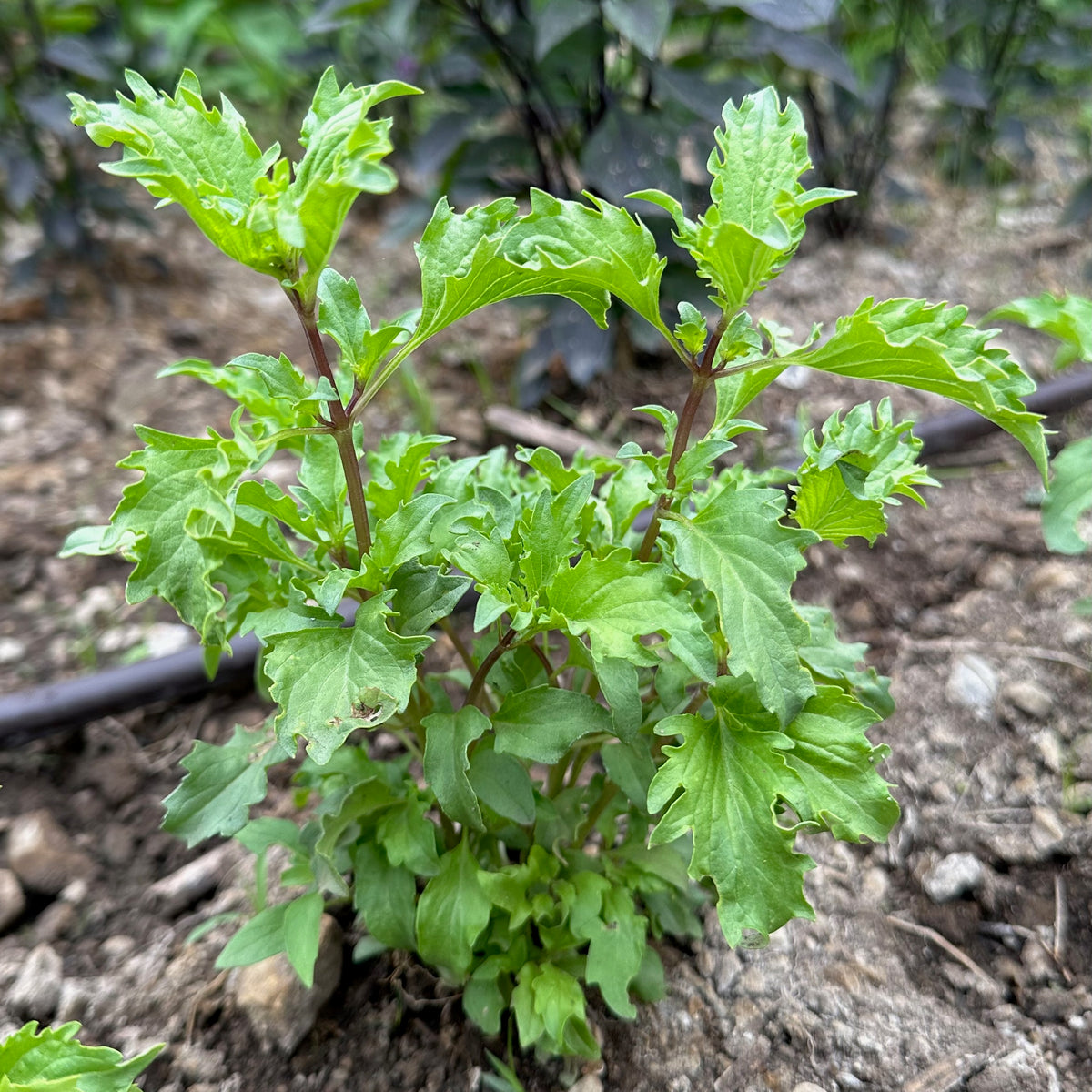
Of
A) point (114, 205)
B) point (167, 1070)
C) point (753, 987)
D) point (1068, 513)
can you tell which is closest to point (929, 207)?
point (1068, 513)

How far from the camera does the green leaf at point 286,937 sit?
1139mm

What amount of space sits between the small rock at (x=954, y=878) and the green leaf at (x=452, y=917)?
763 millimetres

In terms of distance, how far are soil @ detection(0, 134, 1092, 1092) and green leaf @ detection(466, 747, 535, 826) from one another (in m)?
0.45

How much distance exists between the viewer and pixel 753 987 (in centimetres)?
135

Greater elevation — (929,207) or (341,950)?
(929,207)

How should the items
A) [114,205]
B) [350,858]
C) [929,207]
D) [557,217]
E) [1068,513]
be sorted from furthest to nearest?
[929,207]
[114,205]
[1068,513]
[350,858]
[557,217]

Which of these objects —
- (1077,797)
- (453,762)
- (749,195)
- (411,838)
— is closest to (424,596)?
(453,762)

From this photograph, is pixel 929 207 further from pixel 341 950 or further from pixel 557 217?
pixel 341 950

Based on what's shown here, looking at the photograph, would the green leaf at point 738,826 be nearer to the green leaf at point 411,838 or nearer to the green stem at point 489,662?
the green stem at point 489,662

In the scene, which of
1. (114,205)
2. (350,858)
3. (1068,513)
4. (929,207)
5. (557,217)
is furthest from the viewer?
(929,207)

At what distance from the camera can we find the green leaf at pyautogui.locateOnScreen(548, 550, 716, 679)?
3.00 feet

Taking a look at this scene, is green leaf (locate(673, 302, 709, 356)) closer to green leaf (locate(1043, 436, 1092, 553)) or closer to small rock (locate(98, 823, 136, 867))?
green leaf (locate(1043, 436, 1092, 553))

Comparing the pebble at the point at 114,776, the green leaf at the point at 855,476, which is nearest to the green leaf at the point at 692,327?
the green leaf at the point at 855,476

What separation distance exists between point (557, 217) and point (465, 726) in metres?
0.55
